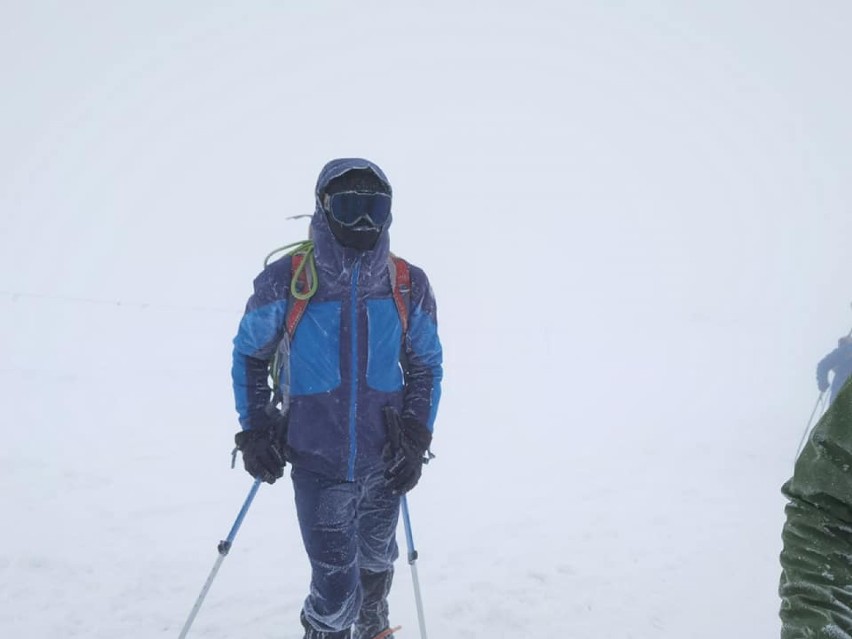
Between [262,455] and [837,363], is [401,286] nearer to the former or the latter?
[262,455]

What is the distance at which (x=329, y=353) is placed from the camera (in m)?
3.06

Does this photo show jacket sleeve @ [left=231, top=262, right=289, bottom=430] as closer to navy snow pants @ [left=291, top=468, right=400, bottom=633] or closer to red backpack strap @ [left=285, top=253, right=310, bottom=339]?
red backpack strap @ [left=285, top=253, right=310, bottom=339]

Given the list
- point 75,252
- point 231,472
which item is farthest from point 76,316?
point 75,252

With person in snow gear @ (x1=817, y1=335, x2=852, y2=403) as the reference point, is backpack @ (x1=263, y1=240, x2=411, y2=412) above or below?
below

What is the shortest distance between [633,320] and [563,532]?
25.7 m

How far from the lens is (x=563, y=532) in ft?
20.3

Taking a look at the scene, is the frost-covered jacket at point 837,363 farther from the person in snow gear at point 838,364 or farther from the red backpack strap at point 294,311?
the red backpack strap at point 294,311

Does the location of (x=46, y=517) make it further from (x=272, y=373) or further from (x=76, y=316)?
(x=76, y=316)

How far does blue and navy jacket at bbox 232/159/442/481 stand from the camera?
3057 millimetres

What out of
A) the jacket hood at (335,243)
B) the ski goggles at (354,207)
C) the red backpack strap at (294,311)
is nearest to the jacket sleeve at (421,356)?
the jacket hood at (335,243)

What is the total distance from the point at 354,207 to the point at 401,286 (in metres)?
0.50

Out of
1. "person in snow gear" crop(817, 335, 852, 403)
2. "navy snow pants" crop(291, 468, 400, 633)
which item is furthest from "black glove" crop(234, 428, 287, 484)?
"person in snow gear" crop(817, 335, 852, 403)

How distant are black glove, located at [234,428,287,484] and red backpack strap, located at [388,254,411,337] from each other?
2.90 ft

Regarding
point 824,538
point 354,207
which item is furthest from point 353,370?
point 824,538
